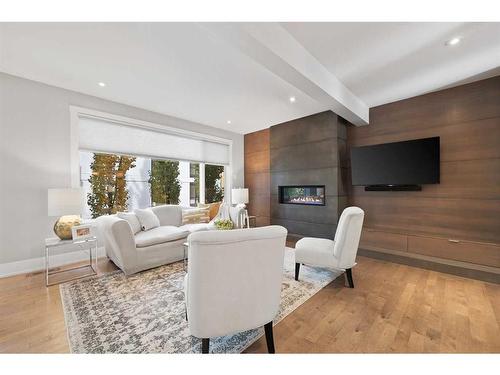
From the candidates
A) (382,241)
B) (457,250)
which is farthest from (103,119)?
(457,250)

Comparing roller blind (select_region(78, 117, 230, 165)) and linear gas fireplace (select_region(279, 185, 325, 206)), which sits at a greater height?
roller blind (select_region(78, 117, 230, 165))

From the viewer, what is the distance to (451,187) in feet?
9.96

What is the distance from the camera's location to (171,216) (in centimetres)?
383

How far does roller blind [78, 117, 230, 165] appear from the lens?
132 inches

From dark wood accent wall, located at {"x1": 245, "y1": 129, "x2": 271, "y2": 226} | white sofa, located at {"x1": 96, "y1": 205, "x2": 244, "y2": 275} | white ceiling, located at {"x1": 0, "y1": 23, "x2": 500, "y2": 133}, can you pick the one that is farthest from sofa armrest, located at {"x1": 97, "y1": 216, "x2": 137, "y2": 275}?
dark wood accent wall, located at {"x1": 245, "y1": 129, "x2": 271, "y2": 226}

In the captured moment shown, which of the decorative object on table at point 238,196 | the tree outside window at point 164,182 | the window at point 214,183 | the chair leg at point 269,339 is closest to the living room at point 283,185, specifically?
the chair leg at point 269,339

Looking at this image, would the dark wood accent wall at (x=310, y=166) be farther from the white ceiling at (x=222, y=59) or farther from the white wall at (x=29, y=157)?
the white wall at (x=29, y=157)

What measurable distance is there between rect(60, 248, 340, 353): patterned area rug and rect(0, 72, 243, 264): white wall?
108 cm

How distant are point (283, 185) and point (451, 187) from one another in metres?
2.79

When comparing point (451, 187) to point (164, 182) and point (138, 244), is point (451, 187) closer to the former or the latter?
point (138, 244)

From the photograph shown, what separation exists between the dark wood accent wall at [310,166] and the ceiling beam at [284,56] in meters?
1.07

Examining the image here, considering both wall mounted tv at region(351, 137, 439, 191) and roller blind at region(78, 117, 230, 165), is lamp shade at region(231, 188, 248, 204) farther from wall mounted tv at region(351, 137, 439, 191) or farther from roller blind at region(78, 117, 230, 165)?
wall mounted tv at region(351, 137, 439, 191)
